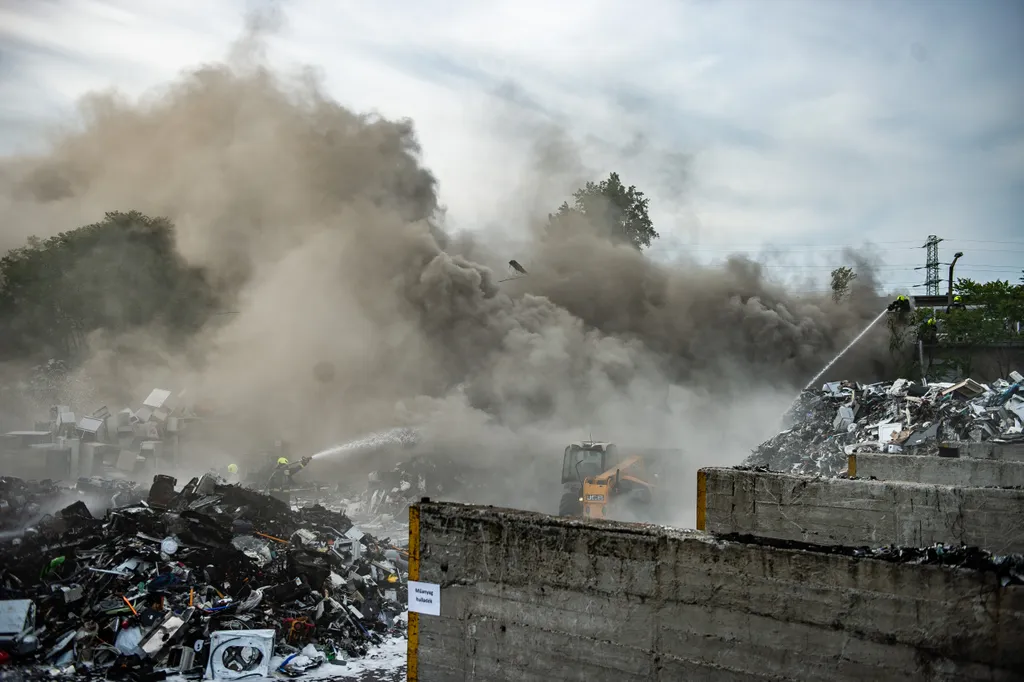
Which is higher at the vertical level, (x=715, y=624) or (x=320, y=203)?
(x=320, y=203)

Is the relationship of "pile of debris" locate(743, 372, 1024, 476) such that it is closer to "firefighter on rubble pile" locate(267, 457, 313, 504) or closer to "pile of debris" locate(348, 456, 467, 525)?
"pile of debris" locate(348, 456, 467, 525)

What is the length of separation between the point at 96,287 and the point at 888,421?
2802 cm

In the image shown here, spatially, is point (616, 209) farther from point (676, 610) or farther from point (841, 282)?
point (676, 610)

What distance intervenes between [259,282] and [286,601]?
2013 centimetres

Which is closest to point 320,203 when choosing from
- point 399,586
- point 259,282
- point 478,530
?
point 259,282

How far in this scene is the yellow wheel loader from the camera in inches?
541

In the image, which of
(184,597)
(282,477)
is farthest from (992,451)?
(282,477)

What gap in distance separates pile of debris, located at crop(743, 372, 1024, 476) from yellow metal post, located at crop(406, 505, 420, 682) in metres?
10.6

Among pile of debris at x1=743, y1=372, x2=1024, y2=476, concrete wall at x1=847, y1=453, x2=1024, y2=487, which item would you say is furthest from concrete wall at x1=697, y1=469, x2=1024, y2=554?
pile of debris at x1=743, y1=372, x2=1024, y2=476

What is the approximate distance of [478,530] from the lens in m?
4.84

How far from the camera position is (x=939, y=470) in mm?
9031

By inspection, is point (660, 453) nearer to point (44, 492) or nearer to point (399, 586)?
point (399, 586)

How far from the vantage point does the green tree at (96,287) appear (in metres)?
26.3

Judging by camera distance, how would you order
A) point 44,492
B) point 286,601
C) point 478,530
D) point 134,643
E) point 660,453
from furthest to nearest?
point 660,453 → point 44,492 → point 286,601 → point 134,643 → point 478,530
